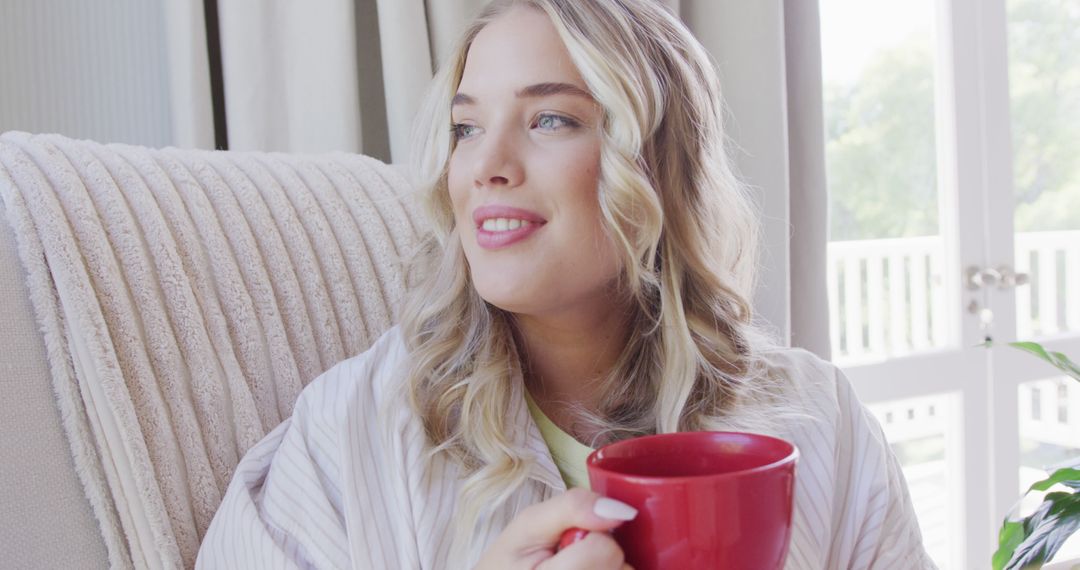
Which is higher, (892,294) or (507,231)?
(507,231)

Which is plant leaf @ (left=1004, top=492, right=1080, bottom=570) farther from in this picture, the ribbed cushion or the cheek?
the ribbed cushion

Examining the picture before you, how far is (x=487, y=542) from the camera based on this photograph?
31.6 inches

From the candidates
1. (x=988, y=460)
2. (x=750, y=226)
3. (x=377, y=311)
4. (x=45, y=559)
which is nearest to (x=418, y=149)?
(x=377, y=311)

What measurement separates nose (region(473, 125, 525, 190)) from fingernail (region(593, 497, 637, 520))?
0.45 metres

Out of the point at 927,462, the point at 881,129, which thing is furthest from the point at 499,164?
the point at 927,462

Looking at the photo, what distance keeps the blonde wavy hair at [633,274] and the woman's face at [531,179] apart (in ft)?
0.06

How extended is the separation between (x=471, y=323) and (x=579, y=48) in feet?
1.01

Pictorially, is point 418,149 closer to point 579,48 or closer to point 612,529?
point 579,48

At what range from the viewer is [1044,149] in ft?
8.28

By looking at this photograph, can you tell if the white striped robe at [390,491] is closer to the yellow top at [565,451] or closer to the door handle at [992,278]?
the yellow top at [565,451]

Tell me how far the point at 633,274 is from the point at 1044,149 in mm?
2106

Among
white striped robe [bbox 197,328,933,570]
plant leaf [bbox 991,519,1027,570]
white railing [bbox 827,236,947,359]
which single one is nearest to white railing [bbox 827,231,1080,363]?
white railing [bbox 827,236,947,359]

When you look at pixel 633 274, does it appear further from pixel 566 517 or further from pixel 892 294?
pixel 892 294

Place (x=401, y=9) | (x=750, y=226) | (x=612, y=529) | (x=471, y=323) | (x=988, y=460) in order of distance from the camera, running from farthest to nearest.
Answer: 1. (x=988, y=460)
2. (x=401, y=9)
3. (x=750, y=226)
4. (x=471, y=323)
5. (x=612, y=529)
